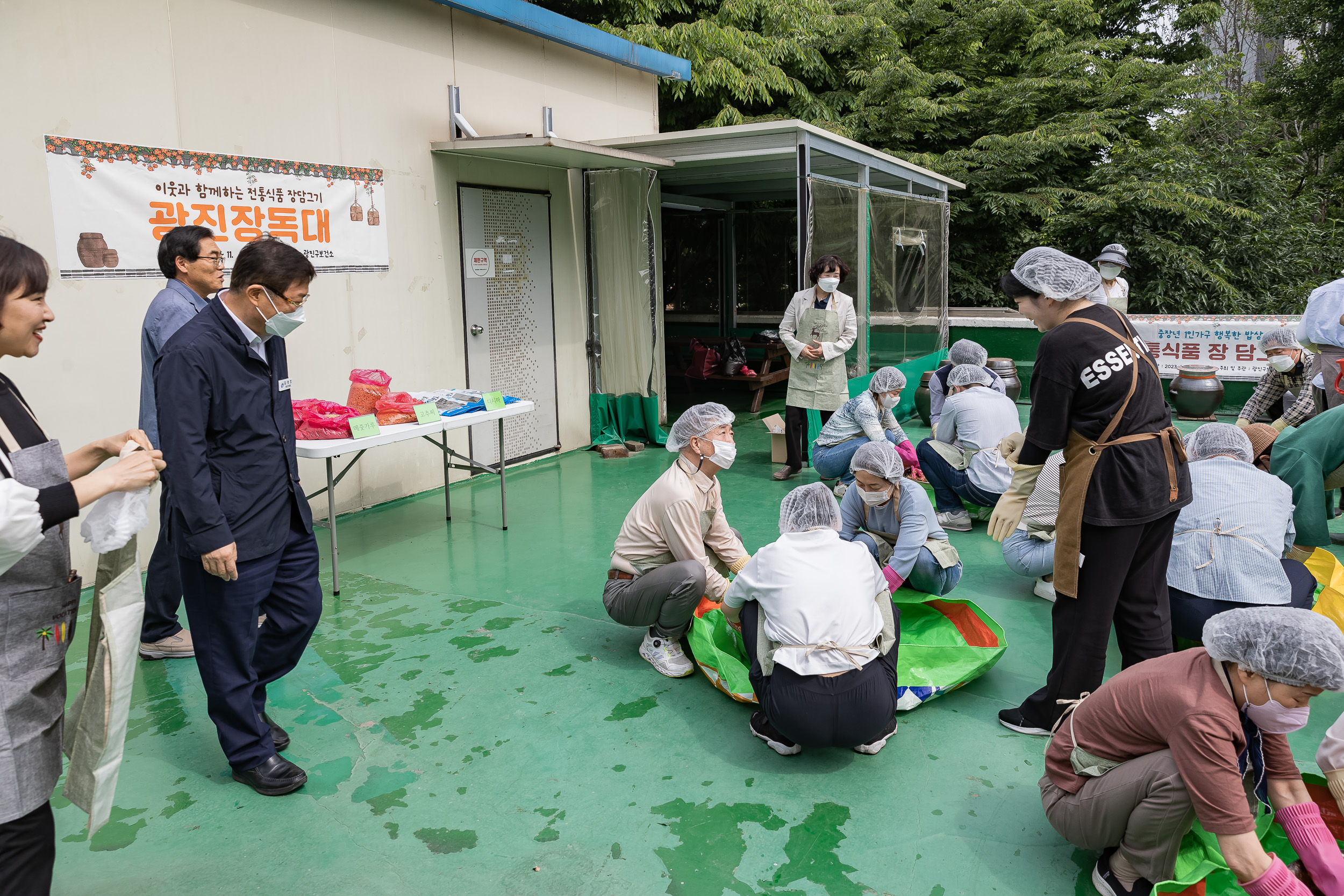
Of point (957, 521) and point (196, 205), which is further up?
point (196, 205)

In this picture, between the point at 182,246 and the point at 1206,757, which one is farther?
the point at 182,246

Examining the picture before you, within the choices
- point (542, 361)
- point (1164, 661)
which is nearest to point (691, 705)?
point (1164, 661)

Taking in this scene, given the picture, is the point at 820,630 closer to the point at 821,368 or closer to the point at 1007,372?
the point at 821,368

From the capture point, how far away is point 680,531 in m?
3.75

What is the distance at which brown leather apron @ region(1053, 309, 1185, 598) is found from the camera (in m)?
3.04

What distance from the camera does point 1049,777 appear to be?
2635mm

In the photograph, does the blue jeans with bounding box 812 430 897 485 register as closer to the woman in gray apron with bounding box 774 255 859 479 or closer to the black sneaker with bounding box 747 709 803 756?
the woman in gray apron with bounding box 774 255 859 479

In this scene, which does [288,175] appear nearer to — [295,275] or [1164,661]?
[295,275]

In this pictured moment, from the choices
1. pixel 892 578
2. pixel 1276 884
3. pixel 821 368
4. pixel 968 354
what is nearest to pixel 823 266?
pixel 821 368

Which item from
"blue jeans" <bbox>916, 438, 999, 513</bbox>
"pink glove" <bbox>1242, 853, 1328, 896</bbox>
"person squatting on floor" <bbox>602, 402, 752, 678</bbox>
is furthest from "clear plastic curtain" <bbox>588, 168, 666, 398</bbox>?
"pink glove" <bbox>1242, 853, 1328, 896</bbox>

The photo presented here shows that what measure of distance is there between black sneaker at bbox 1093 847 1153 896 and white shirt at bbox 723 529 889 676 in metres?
0.86

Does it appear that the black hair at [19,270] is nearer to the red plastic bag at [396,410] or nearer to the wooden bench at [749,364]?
the red plastic bag at [396,410]

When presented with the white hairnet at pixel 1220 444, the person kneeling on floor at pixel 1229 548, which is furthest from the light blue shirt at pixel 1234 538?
the white hairnet at pixel 1220 444

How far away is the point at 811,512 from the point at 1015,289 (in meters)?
1.11
